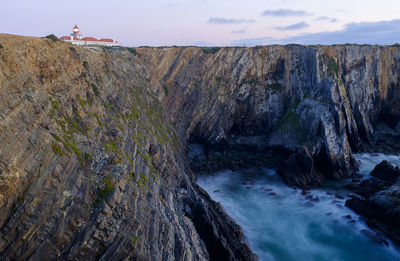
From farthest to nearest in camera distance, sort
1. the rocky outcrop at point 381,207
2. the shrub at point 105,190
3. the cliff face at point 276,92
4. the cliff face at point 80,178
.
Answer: the cliff face at point 276,92
the rocky outcrop at point 381,207
the shrub at point 105,190
the cliff face at point 80,178

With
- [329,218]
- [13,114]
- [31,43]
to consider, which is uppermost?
[31,43]

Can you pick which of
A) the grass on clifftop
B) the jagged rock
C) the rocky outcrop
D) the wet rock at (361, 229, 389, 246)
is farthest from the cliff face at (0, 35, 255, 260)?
the grass on clifftop

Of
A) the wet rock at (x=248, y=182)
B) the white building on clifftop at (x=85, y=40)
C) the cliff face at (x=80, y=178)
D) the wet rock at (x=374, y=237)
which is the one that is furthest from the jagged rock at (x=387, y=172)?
the white building on clifftop at (x=85, y=40)

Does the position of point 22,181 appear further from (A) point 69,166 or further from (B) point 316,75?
(B) point 316,75

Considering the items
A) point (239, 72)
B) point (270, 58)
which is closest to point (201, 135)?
point (239, 72)

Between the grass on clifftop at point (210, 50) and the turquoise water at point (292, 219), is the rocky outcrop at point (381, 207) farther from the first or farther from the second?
the grass on clifftop at point (210, 50)

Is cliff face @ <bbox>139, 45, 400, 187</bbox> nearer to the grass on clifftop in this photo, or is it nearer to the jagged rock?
the grass on clifftop
